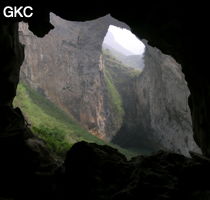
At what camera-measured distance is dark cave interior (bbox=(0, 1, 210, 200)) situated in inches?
472

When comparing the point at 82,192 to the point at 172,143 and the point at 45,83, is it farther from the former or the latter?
the point at 45,83

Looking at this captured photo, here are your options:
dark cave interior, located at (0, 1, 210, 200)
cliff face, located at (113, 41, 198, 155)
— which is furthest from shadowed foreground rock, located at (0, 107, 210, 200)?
cliff face, located at (113, 41, 198, 155)

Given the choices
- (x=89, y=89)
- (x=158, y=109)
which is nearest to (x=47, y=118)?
(x=89, y=89)

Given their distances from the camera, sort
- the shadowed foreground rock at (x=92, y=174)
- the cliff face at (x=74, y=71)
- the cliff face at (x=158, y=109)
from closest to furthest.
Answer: the shadowed foreground rock at (x=92, y=174) < the cliff face at (x=158, y=109) < the cliff face at (x=74, y=71)

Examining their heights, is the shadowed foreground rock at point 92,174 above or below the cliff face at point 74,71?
above

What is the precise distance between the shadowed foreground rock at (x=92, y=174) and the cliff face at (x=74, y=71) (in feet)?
152

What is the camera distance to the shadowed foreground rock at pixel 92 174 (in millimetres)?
11672

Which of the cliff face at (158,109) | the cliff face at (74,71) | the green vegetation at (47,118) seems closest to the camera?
the green vegetation at (47,118)

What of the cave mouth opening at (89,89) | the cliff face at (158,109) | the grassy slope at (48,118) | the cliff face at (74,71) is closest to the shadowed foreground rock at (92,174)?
the grassy slope at (48,118)

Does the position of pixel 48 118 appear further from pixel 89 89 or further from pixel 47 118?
pixel 89 89

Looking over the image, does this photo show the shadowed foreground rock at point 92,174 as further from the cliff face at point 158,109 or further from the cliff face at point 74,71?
the cliff face at point 74,71

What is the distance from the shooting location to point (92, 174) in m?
13.5

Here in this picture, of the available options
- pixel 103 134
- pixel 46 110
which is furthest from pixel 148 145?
pixel 46 110

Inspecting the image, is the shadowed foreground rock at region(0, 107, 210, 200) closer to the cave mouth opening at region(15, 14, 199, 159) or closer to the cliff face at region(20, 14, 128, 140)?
the cave mouth opening at region(15, 14, 199, 159)
